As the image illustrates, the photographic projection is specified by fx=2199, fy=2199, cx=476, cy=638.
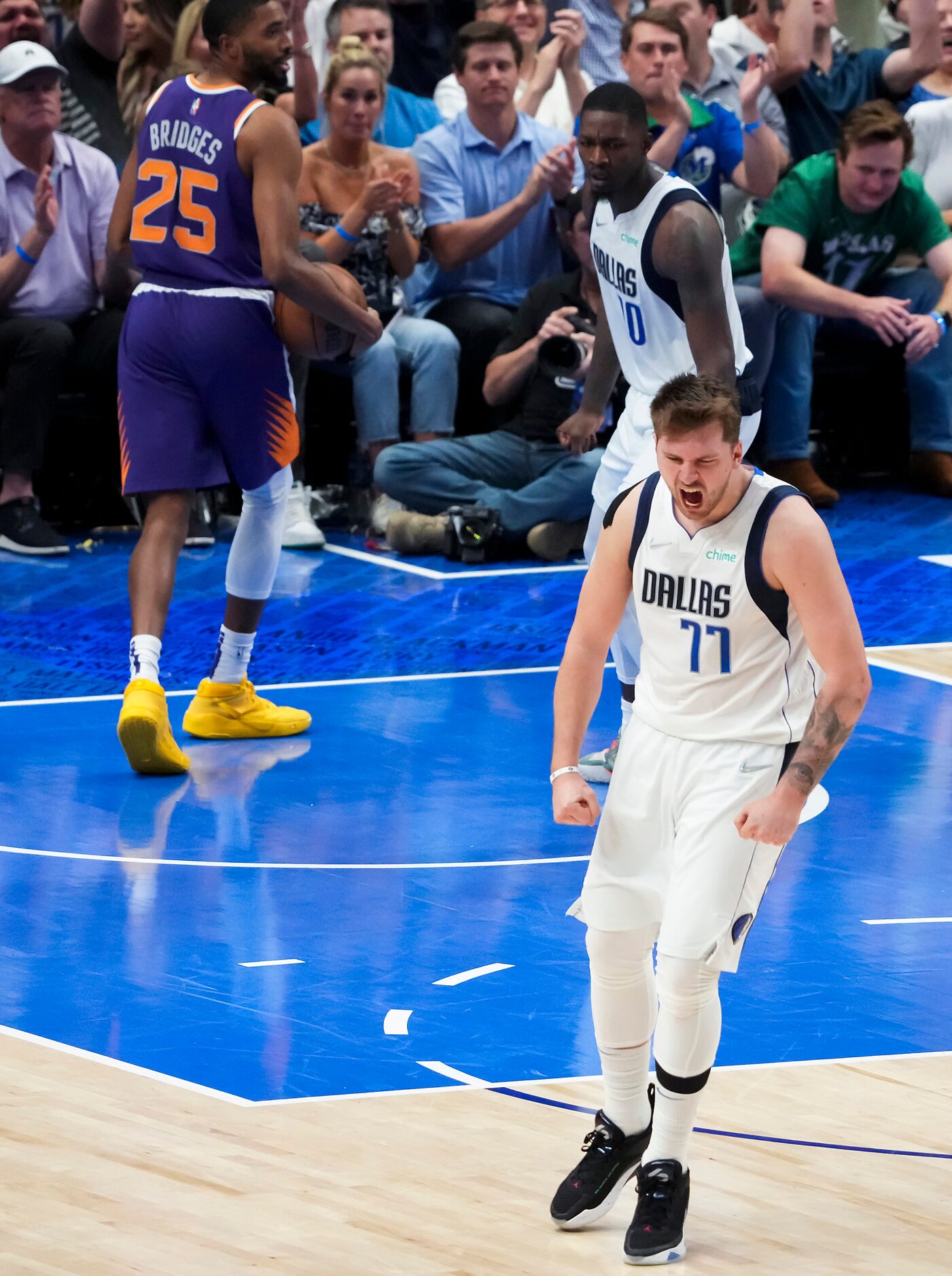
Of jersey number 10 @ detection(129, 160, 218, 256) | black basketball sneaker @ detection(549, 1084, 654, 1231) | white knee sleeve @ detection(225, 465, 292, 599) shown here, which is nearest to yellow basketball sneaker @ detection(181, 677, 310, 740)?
white knee sleeve @ detection(225, 465, 292, 599)

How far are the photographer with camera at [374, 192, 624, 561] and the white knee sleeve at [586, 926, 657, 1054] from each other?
6104mm

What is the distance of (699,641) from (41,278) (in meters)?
6.66

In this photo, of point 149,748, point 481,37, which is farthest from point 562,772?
point 481,37

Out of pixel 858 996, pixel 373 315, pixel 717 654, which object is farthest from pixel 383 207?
pixel 717 654

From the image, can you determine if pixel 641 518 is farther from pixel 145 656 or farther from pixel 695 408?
pixel 145 656

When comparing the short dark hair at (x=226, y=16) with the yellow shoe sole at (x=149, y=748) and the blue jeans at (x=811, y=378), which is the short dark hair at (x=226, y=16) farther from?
the blue jeans at (x=811, y=378)

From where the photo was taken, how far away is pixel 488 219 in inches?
412

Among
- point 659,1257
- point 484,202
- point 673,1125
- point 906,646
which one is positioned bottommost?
point 906,646

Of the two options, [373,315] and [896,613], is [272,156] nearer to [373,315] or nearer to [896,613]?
[373,315]

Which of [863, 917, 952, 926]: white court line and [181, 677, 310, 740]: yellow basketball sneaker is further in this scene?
[181, 677, 310, 740]: yellow basketball sneaker

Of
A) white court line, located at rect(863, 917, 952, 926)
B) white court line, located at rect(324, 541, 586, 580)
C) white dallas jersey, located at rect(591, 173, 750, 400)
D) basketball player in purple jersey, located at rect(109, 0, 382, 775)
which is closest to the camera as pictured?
white court line, located at rect(863, 917, 952, 926)

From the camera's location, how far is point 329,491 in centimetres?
1102

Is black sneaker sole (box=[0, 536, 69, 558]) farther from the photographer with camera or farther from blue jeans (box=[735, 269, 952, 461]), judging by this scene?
blue jeans (box=[735, 269, 952, 461])

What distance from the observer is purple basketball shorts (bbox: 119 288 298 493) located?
7.11 meters
